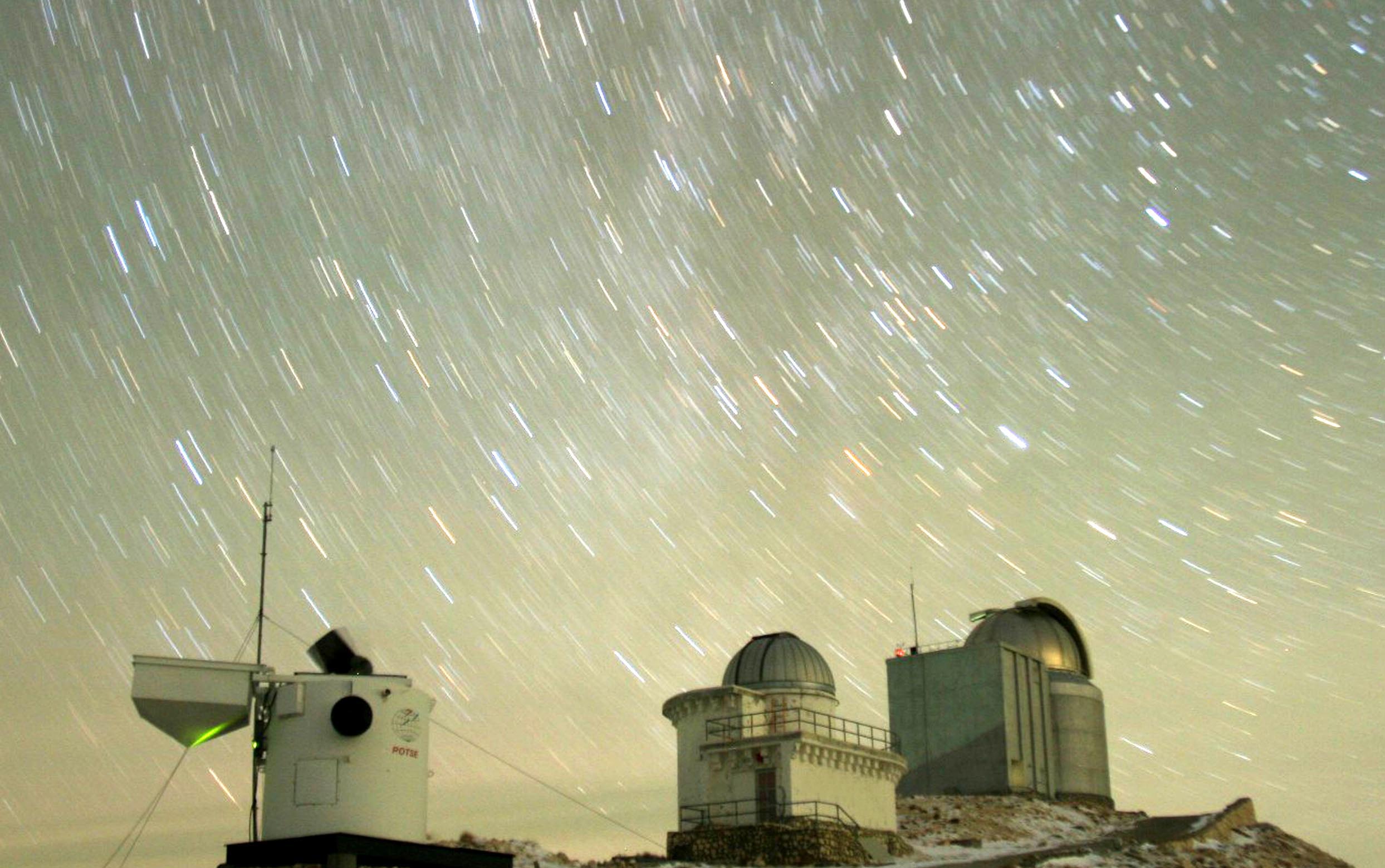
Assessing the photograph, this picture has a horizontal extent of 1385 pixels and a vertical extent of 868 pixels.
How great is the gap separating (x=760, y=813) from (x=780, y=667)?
244 inches

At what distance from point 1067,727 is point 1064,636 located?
3.56 metres

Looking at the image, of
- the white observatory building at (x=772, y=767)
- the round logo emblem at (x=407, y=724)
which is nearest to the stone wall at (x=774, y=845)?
the white observatory building at (x=772, y=767)

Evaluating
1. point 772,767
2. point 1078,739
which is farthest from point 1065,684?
point 772,767

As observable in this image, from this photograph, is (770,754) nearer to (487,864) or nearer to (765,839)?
(765,839)

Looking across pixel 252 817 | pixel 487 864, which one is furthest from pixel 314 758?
pixel 487 864

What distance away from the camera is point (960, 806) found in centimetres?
4453

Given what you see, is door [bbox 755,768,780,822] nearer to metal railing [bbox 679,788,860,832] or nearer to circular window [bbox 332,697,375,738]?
metal railing [bbox 679,788,860,832]

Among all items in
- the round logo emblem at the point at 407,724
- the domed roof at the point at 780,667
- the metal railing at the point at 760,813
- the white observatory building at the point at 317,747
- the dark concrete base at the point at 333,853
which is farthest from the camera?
the domed roof at the point at 780,667

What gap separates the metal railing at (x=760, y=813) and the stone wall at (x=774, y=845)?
0.85 ft

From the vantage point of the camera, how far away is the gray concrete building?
156 feet

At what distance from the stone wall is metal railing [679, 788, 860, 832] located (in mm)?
258

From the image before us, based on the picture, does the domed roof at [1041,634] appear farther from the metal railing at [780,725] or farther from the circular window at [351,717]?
the circular window at [351,717]

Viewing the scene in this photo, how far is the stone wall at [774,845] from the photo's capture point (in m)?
35.0

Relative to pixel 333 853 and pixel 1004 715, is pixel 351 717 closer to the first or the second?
pixel 333 853
